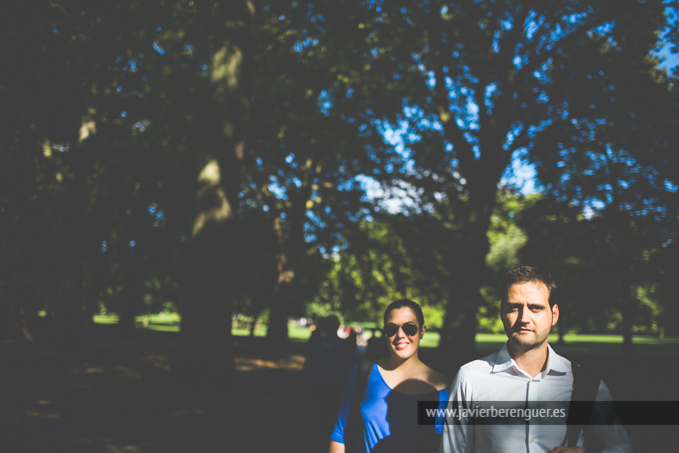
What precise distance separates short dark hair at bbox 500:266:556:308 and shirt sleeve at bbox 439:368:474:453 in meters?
0.51

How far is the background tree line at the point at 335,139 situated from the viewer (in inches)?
419

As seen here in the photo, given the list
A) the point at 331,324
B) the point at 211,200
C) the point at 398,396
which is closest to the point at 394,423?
the point at 398,396

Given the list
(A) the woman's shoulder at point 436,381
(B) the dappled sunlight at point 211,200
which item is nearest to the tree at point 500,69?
(B) the dappled sunlight at point 211,200

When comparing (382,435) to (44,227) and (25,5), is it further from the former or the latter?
(44,227)

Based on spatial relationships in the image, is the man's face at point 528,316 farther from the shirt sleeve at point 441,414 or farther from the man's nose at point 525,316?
the shirt sleeve at point 441,414

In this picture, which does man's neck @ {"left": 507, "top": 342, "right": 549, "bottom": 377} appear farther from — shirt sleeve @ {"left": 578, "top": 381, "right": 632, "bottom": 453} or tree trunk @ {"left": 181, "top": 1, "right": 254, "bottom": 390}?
tree trunk @ {"left": 181, "top": 1, "right": 254, "bottom": 390}

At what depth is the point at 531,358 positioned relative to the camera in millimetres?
2305

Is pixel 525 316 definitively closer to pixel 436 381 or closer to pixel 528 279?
pixel 528 279

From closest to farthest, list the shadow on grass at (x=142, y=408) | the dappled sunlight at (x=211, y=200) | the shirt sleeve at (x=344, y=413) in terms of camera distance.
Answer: the shirt sleeve at (x=344, y=413) < the shadow on grass at (x=142, y=408) < the dappled sunlight at (x=211, y=200)

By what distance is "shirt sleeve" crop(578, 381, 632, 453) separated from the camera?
6.82 feet

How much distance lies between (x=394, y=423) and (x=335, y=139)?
58.5 ft

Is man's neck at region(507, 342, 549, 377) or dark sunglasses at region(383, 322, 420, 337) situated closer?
man's neck at region(507, 342, 549, 377)

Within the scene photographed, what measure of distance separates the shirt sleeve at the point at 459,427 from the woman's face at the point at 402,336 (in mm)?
598

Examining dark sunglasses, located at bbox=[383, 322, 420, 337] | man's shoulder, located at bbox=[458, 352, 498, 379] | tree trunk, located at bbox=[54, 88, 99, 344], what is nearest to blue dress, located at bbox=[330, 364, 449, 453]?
dark sunglasses, located at bbox=[383, 322, 420, 337]
